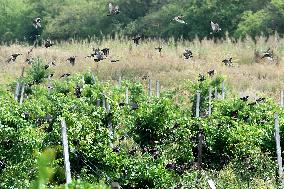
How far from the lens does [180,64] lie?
88.9 feet

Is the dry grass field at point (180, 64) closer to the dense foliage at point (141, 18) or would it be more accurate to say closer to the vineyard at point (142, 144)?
the dense foliage at point (141, 18)

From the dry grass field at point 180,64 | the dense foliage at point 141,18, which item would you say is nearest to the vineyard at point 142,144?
the dry grass field at point 180,64

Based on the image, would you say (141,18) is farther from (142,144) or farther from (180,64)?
(142,144)

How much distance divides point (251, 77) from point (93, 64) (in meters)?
8.49

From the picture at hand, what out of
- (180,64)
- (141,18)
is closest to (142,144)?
(180,64)

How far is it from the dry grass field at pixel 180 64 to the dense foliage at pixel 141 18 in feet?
16.3

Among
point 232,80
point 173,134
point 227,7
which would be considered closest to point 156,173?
point 173,134

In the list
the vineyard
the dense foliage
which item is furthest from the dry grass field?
the vineyard

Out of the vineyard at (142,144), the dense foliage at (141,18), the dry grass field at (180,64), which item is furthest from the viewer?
the dense foliage at (141,18)

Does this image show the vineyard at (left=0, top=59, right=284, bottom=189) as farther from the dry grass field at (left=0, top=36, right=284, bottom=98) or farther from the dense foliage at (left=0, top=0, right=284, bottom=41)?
the dense foliage at (left=0, top=0, right=284, bottom=41)

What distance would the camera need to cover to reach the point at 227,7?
37.2 meters

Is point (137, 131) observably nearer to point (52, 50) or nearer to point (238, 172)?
point (238, 172)

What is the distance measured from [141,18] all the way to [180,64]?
15.5m

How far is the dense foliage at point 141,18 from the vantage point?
34406 millimetres
